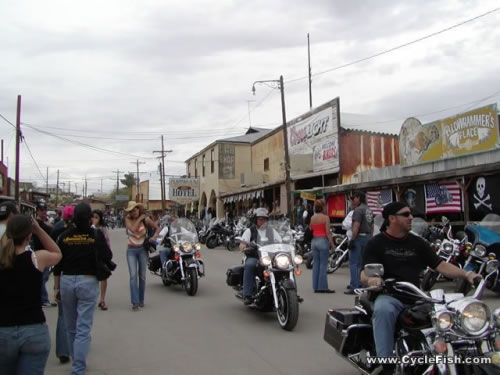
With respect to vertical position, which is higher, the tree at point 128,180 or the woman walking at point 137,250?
the tree at point 128,180

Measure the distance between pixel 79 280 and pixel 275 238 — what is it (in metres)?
3.53

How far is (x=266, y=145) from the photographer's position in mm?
36312

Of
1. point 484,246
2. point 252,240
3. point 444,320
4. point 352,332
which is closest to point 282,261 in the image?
point 252,240

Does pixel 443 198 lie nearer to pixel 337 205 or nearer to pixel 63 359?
pixel 337 205

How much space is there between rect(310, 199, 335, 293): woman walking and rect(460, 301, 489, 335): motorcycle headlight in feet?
21.5

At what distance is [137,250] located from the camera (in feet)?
28.8

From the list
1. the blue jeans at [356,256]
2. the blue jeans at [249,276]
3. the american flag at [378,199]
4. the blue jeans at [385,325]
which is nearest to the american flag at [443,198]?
the american flag at [378,199]

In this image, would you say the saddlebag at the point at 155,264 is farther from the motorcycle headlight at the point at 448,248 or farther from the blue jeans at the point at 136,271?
the motorcycle headlight at the point at 448,248

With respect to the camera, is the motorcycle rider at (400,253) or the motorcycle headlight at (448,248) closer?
the motorcycle rider at (400,253)

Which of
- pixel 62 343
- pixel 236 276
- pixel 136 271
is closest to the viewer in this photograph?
pixel 62 343

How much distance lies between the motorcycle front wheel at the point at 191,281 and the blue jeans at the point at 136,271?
4.05ft

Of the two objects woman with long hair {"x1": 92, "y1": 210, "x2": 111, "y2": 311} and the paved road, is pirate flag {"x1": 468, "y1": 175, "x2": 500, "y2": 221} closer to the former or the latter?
the paved road

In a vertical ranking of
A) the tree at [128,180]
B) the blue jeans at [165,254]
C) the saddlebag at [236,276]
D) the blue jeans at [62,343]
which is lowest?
the blue jeans at [62,343]

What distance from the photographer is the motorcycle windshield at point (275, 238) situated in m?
7.61
